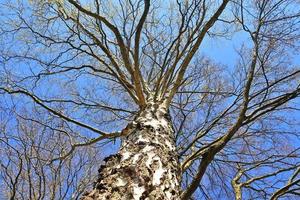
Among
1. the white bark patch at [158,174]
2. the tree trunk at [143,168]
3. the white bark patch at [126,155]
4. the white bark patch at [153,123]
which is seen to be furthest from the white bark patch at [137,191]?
the white bark patch at [153,123]

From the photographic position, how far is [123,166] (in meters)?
2.25

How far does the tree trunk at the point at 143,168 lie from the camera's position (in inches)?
76.7

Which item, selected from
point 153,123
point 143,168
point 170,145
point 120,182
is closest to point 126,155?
point 143,168

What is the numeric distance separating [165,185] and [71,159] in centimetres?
429

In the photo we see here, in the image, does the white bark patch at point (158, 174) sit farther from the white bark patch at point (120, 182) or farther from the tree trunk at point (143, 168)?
the white bark patch at point (120, 182)

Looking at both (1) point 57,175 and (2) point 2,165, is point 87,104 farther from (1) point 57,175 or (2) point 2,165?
(2) point 2,165

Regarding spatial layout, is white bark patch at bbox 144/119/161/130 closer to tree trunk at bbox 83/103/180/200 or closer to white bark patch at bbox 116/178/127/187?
tree trunk at bbox 83/103/180/200

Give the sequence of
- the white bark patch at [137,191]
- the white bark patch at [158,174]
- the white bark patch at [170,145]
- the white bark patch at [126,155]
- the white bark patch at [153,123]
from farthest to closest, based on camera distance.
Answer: the white bark patch at [153,123]
the white bark patch at [170,145]
the white bark patch at [126,155]
the white bark patch at [158,174]
the white bark patch at [137,191]

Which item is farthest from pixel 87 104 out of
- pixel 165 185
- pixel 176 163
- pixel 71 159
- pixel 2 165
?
pixel 165 185

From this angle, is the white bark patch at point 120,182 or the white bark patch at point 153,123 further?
the white bark patch at point 153,123

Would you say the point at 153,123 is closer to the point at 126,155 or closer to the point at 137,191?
the point at 126,155

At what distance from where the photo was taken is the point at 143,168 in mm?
2283

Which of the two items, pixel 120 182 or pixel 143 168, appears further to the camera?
pixel 143 168

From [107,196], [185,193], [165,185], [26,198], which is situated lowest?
[107,196]
